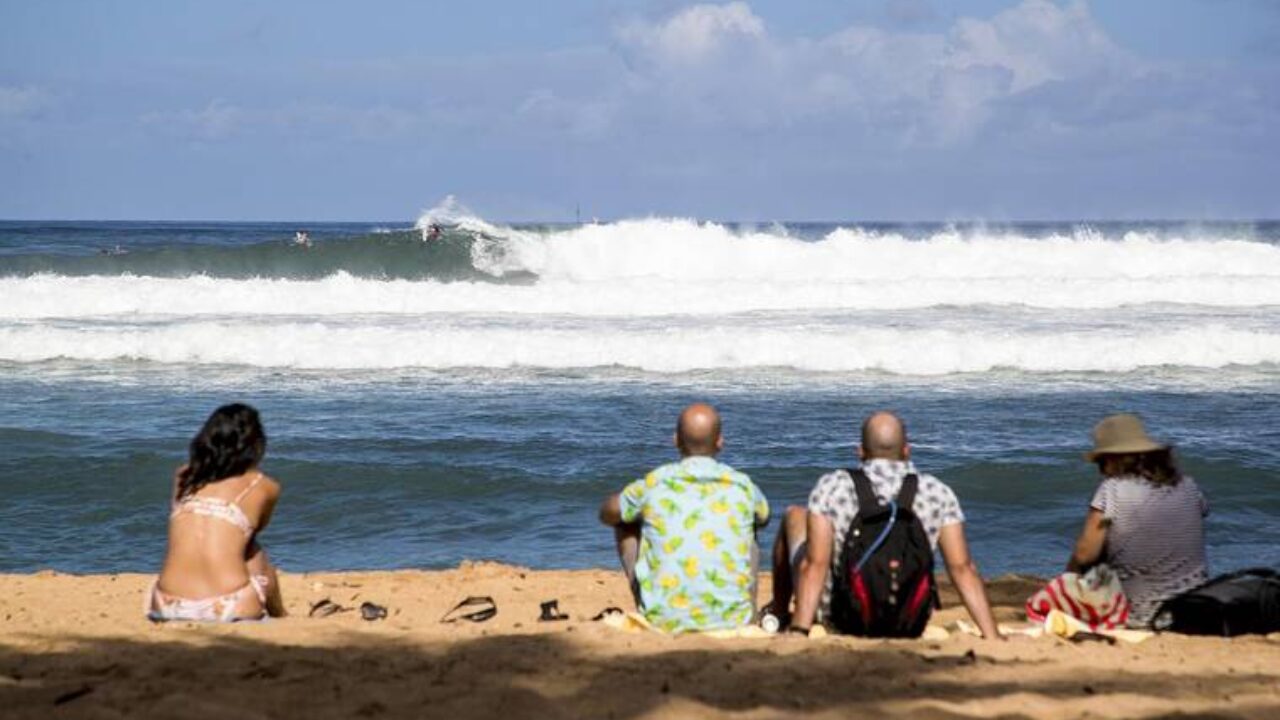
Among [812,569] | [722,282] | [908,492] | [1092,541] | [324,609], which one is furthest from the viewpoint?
[722,282]

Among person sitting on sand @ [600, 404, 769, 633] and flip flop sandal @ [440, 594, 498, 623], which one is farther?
flip flop sandal @ [440, 594, 498, 623]

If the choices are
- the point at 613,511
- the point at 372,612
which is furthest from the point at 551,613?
the point at 613,511

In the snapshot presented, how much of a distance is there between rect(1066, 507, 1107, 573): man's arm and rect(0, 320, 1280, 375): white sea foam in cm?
1249

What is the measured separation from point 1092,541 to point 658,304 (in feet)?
70.4

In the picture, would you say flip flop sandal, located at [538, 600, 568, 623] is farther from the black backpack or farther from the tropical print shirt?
the black backpack

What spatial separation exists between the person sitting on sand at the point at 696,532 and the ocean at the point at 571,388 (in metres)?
3.73

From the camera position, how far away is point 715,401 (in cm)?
1614

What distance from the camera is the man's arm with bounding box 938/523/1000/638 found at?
236 inches

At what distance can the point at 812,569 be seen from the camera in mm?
6020

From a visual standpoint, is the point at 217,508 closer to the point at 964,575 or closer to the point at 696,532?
the point at 696,532

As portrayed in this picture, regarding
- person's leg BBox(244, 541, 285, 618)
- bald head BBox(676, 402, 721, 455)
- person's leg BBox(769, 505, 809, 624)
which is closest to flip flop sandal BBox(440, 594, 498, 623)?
person's leg BBox(244, 541, 285, 618)

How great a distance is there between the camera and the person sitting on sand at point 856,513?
5.94 meters

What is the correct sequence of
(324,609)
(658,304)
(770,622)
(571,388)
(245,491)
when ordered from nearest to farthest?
(245,491) → (770,622) → (324,609) → (571,388) → (658,304)

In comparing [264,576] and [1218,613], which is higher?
[264,576]
